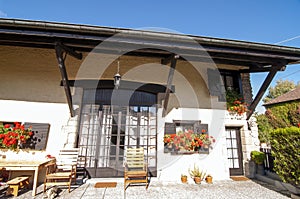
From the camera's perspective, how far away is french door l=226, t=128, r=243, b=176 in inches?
190

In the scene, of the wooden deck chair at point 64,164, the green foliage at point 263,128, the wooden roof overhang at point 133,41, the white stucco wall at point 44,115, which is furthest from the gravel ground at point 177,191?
the green foliage at point 263,128

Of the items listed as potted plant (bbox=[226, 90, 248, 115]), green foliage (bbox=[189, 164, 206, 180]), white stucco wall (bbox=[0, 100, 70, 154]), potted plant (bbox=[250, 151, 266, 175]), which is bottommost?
green foliage (bbox=[189, 164, 206, 180])

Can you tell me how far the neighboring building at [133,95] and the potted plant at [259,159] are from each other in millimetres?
248

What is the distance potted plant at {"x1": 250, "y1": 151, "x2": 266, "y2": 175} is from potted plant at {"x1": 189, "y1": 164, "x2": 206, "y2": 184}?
164cm

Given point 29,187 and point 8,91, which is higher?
point 8,91

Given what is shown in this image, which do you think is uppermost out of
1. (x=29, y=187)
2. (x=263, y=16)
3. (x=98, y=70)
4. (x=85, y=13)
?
(x=263, y=16)

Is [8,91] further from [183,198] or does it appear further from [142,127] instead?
[183,198]

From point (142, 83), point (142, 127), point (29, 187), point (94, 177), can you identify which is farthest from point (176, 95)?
point (29, 187)

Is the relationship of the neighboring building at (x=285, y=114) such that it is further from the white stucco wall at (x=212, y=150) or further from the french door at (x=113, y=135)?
the french door at (x=113, y=135)

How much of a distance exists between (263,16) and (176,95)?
481 centimetres

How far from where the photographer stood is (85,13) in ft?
15.8

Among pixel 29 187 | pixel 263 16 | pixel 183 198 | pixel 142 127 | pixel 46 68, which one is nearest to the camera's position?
pixel 183 198

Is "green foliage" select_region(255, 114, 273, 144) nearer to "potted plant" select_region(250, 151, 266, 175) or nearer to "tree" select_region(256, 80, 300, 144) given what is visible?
"tree" select_region(256, 80, 300, 144)

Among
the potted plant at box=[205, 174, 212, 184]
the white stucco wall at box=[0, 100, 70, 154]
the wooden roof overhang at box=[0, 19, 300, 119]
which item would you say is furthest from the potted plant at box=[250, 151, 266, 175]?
the white stucco wall at box=[0, 100, 70, 154]
